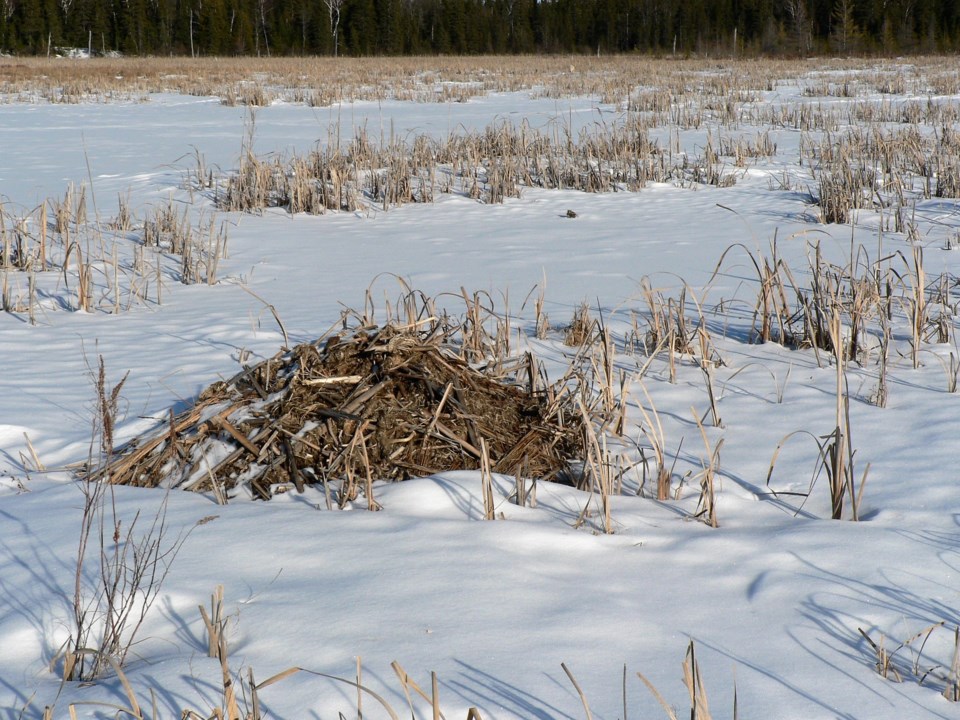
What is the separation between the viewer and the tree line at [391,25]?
5406 cm

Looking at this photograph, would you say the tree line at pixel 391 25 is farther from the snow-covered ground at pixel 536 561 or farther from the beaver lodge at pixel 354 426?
the beaver lodge at pixel 354 426

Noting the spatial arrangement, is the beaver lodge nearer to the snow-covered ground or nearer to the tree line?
the snow-covered ground

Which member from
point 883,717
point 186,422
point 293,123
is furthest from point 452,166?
point 883,717

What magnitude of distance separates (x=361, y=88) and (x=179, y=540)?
19643 mm

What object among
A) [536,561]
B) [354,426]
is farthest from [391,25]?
[536,561]

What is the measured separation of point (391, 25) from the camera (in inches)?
2420

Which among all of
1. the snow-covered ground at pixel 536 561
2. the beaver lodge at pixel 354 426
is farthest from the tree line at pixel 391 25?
the beaver lodge at pixel 354 426

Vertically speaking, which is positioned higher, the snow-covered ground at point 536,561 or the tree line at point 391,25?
the tree line at point 391,25

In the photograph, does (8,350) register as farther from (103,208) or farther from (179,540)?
(103,208)

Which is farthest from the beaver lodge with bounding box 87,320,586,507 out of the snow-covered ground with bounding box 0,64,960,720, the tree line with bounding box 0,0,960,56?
the tree line with bounding box 0,0,960,56

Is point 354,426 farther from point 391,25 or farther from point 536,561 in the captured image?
point 391,25

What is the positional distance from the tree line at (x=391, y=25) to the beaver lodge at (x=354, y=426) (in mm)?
52857

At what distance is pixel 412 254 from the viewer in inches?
246

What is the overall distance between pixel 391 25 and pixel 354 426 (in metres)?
63.7
